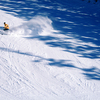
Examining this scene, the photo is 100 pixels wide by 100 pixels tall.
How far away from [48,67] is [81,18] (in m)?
5.93

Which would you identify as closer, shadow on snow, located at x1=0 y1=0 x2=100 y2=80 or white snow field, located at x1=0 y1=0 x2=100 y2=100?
white snow field, located at x1=0 y1=0 x2=100 y2=100

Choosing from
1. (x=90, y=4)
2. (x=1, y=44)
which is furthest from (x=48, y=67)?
(x=90, y=4)

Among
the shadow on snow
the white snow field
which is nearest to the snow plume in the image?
the white snow field

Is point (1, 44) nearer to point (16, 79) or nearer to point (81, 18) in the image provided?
point (16, 79)

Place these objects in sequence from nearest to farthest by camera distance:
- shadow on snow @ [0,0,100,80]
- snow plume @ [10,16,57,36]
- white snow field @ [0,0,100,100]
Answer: white snow field @ [0,0,100,100] → shadow on snow @ [0,0,100,80] → snow plume @ [10,16,57,36]

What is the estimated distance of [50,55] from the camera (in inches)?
233

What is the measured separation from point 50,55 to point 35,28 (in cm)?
262

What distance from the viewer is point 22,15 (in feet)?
32.0

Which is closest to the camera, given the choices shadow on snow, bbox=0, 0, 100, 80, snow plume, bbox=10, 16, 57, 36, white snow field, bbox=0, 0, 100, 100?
white snow field, bbox=0, 0, 100, 100

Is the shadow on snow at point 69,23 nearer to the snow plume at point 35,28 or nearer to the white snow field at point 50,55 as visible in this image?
the white snow field at point 50,55

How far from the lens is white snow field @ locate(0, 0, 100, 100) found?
428 centimetres

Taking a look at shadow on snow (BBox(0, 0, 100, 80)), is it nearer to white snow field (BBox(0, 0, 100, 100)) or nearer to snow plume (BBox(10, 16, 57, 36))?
white snow field (BBox(0, 0, 100, 100))

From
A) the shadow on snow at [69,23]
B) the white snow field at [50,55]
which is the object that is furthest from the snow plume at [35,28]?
the shadow on snow at [69,23]

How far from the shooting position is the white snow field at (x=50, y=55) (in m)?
4.28
